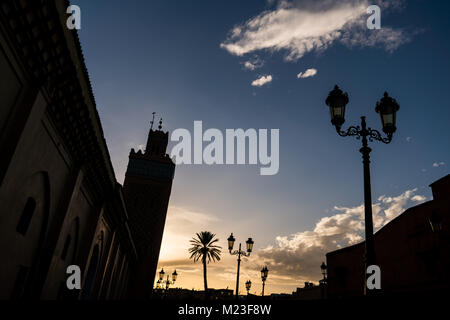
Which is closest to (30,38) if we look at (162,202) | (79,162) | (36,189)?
(36,189)

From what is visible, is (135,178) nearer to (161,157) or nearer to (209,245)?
(161,157)

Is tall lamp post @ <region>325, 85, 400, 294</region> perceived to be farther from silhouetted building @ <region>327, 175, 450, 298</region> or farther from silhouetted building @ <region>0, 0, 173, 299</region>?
silhouetted building @ <region>327, 175, 450, 298</region>

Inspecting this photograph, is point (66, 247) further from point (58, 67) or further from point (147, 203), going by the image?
point (147, 203)

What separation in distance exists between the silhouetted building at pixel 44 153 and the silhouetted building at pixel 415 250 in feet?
47.2

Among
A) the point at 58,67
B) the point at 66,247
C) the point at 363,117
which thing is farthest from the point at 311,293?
the point at 58,67

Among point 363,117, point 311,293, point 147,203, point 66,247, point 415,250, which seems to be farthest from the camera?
point 311,293

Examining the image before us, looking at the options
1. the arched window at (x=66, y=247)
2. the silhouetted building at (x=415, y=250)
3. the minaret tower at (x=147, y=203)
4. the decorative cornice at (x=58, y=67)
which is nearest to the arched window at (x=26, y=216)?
the decorative cornice at (x=58, y=67)

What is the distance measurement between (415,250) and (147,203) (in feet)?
93.7

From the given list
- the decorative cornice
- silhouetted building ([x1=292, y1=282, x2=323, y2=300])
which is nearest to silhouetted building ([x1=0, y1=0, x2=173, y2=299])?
the decorative cornice

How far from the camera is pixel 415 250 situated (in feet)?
60.6

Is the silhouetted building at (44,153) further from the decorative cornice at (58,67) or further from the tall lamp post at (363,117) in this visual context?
the tall lamp post at (363,117)
